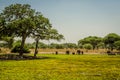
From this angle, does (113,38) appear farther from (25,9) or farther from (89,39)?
(25,9)

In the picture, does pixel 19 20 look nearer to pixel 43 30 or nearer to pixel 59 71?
pixel 43 30

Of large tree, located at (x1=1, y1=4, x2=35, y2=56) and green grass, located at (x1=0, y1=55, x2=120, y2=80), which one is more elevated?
large tree, located at (x1=1, y1=4, x2=35, y2=56)

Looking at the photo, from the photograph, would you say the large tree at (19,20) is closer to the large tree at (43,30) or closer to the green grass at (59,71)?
the large tree at (43,30)

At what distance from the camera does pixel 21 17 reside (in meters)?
59.4

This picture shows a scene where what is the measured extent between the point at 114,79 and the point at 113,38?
419 ft

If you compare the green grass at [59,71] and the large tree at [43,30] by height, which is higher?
the large tree at [43,30]

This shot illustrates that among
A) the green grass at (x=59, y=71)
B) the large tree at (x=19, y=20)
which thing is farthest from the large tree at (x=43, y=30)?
the green grass at (x=59, y=71)

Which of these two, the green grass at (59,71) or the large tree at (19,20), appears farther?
the large tree at (19,20)

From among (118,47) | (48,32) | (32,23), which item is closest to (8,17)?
(32,23)

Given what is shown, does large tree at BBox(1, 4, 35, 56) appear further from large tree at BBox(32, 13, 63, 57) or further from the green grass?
the green grass

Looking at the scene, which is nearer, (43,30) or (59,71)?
(59,71)

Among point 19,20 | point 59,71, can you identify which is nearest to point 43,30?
point 19,20

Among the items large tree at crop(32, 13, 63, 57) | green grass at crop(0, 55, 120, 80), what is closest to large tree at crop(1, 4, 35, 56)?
large tree at crop(32, 13, 63, 57)

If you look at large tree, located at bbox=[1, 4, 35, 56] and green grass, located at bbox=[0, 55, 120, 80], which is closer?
green grass, located at bbox=[0, 55, 120, 80]
